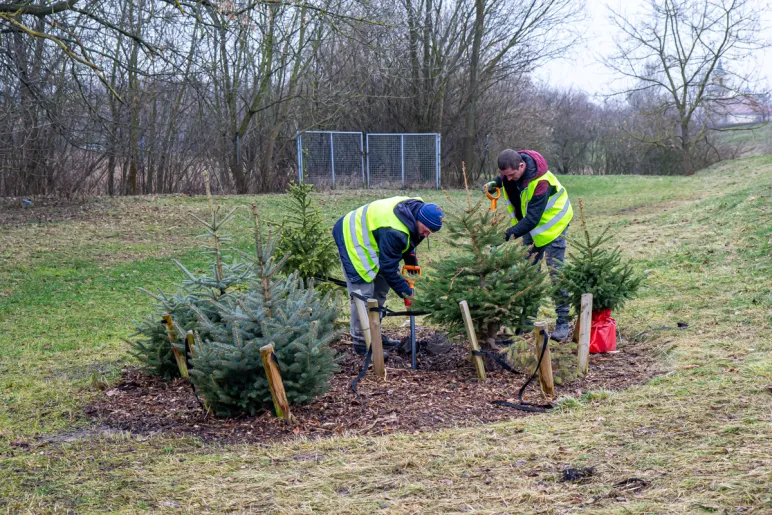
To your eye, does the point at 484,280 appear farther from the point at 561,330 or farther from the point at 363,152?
the point at 363,152

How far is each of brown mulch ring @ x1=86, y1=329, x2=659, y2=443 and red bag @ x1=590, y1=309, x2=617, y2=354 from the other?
0.11 meters

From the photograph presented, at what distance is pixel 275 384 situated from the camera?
4.95 meters

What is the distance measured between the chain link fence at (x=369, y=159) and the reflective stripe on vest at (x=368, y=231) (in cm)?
1608

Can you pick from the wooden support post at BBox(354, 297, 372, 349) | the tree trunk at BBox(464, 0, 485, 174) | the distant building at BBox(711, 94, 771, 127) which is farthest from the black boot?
the distant building at BBox(711, 94, 771, 127)

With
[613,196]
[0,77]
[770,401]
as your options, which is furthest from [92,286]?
[613,196]

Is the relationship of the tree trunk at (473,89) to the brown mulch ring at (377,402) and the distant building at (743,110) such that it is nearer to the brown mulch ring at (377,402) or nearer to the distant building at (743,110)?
the distant building at (743,110)

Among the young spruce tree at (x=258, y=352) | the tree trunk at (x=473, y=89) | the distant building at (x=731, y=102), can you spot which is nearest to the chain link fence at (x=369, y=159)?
the tree trunk at (x=473, y=89)

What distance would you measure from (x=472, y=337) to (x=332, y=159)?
18464 millimetres

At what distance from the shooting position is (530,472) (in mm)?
3908

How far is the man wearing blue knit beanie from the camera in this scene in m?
6.52

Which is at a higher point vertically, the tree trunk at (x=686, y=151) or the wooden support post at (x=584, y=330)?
the tree trunk at (x=686, y=151)

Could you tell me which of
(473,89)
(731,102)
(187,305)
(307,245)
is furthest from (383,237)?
(731,102)

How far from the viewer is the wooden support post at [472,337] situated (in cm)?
597

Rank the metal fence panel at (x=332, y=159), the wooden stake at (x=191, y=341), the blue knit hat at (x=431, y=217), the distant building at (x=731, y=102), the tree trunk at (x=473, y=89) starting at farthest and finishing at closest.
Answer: the distant building at (x=731, y=102) → the tree trunk at (x=473, y=89) → the metal fence panel at (x=332, y=159) → the blue knit hat at (x=431, y=217) → the wooden stake at (x=191, y=341)
